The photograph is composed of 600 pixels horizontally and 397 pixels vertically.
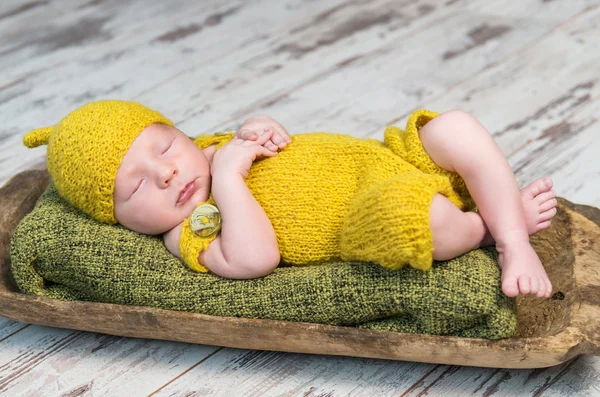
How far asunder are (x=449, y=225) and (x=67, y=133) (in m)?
0.80

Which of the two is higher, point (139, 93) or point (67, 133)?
point (67, 133)

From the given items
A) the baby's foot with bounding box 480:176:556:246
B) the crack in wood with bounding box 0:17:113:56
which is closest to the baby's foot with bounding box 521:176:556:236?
the baby's foot with bounding box 480:176:556:246

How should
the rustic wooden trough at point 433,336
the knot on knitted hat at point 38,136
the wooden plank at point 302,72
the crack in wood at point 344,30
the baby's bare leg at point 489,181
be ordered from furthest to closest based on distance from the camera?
the crack in wood at point 344,30 → the wooden plank at point 302,72 → the knot on knitted hat at point 38,136 → the baby's bare leg at point 489,181 → the rustic wooden trough at point 433,336

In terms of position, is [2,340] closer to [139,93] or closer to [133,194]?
[133,194]

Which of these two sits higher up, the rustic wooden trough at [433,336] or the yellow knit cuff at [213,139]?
the yellow knit cuff at [213,139]

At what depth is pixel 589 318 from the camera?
4.43 ft

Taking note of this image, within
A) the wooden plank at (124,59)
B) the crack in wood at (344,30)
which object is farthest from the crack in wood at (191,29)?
the crack in wood at (344,30)

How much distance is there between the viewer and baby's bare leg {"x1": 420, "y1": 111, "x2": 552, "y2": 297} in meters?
1.42

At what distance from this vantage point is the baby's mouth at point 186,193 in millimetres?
1565

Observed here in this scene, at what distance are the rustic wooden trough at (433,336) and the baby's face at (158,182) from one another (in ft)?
0.67

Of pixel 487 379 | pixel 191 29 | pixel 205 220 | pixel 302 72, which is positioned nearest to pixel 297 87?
pixel 302 72

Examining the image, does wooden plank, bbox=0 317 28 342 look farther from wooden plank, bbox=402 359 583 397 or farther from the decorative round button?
wooden plank, bbox=402 359 583 397

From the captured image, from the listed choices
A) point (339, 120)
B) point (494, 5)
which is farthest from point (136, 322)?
point (494, 5)

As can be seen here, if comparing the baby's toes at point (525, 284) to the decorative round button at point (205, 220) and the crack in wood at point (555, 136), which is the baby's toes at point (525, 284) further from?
the crack in wood at point (555, 136)
